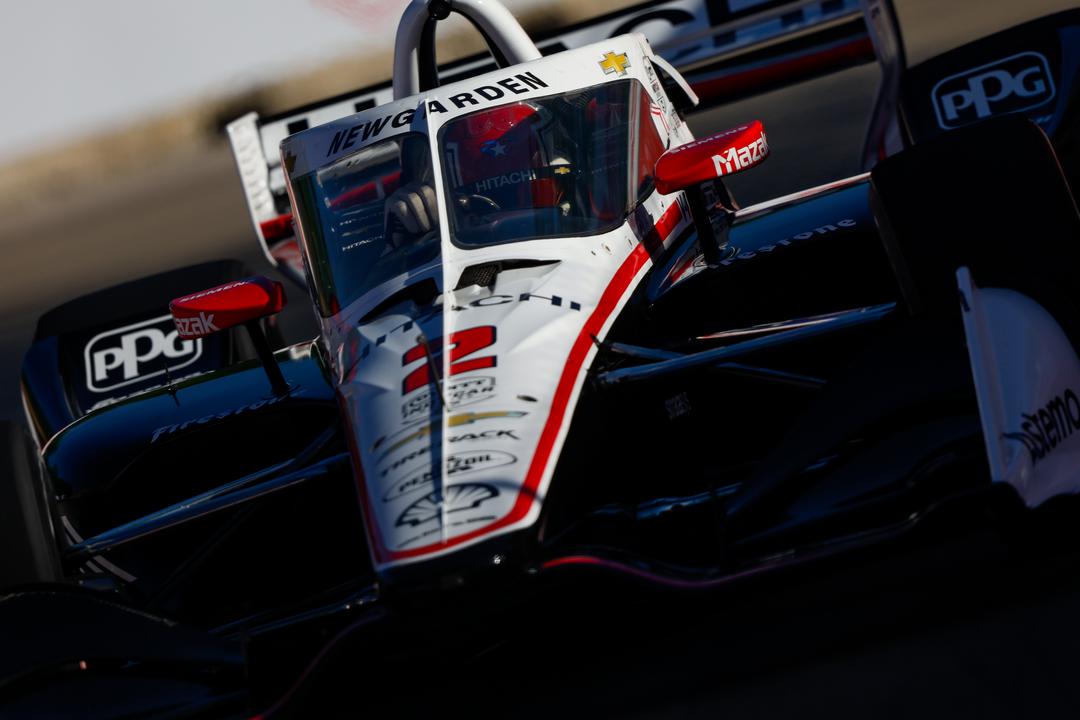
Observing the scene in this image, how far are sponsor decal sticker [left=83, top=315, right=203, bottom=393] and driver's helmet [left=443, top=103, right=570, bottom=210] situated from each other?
206 cm

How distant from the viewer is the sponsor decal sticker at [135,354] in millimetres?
5820

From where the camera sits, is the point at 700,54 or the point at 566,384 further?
the point at 700,54

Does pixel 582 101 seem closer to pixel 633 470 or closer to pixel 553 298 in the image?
pixel 553 298

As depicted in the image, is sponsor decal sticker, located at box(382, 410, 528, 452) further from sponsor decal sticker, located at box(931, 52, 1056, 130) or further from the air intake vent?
sponsor decal sticker, located at box(931, 52, 1056, 130)

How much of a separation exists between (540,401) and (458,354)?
0.93ft

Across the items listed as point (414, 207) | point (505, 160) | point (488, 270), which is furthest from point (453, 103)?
point (488, 270)

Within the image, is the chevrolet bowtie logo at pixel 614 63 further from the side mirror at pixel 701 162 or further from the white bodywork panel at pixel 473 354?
the side mirror at pixel 701 162

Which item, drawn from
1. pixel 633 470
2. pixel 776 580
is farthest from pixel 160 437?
pixel 776 580

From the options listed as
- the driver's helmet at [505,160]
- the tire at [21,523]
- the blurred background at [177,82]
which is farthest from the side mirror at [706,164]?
the blurred background at [177,82]

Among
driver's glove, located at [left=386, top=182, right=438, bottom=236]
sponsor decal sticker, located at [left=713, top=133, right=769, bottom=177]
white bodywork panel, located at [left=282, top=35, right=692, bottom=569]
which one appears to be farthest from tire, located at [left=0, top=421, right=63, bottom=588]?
sponsor decal sticker, located at [left=713, top=133, right=769, bottom=177]

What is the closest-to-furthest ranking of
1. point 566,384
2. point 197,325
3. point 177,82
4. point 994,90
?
point 566,384 → point 197,325 → point 994,90 → point 177,82

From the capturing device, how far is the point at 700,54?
6.68 metres

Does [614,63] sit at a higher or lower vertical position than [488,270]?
higher

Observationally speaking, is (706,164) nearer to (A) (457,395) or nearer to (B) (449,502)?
(A) (457,395)
